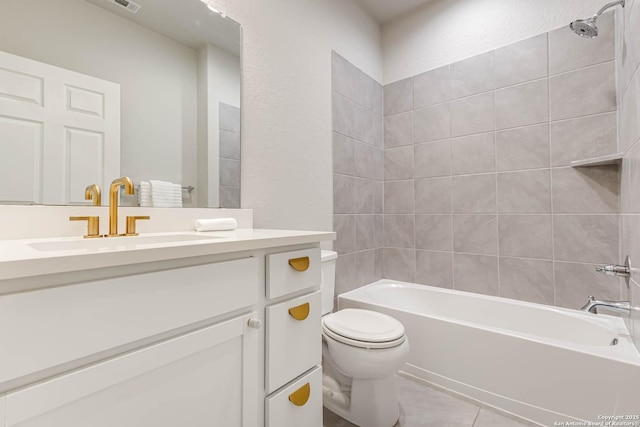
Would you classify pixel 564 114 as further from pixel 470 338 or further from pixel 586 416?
pixel 586 416

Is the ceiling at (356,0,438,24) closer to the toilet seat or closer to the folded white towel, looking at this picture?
Answer: the folded white towel

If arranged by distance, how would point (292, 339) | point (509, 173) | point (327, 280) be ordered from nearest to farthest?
point (292, 339)
point (327, 280)
point (509, 173)

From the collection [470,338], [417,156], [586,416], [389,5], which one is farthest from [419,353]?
[389,5]

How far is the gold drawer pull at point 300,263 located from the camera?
3.04 ft

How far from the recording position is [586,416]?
4.13 ft

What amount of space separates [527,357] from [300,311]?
1.19 meters

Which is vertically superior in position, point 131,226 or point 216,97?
point 216,97

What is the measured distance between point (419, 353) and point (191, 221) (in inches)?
57.4

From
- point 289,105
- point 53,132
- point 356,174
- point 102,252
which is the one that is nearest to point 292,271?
point 102,252

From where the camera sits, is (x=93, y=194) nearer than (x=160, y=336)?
No

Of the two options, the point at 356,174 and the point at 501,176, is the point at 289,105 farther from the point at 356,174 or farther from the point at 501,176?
the point at 501,176

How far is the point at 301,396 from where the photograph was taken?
94 centimetres

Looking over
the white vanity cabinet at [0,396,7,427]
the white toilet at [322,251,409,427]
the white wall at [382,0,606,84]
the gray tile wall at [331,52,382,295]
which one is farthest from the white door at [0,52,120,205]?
the white wall at [382,0,606,84]

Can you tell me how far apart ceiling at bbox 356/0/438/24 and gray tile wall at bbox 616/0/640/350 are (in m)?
1.28
